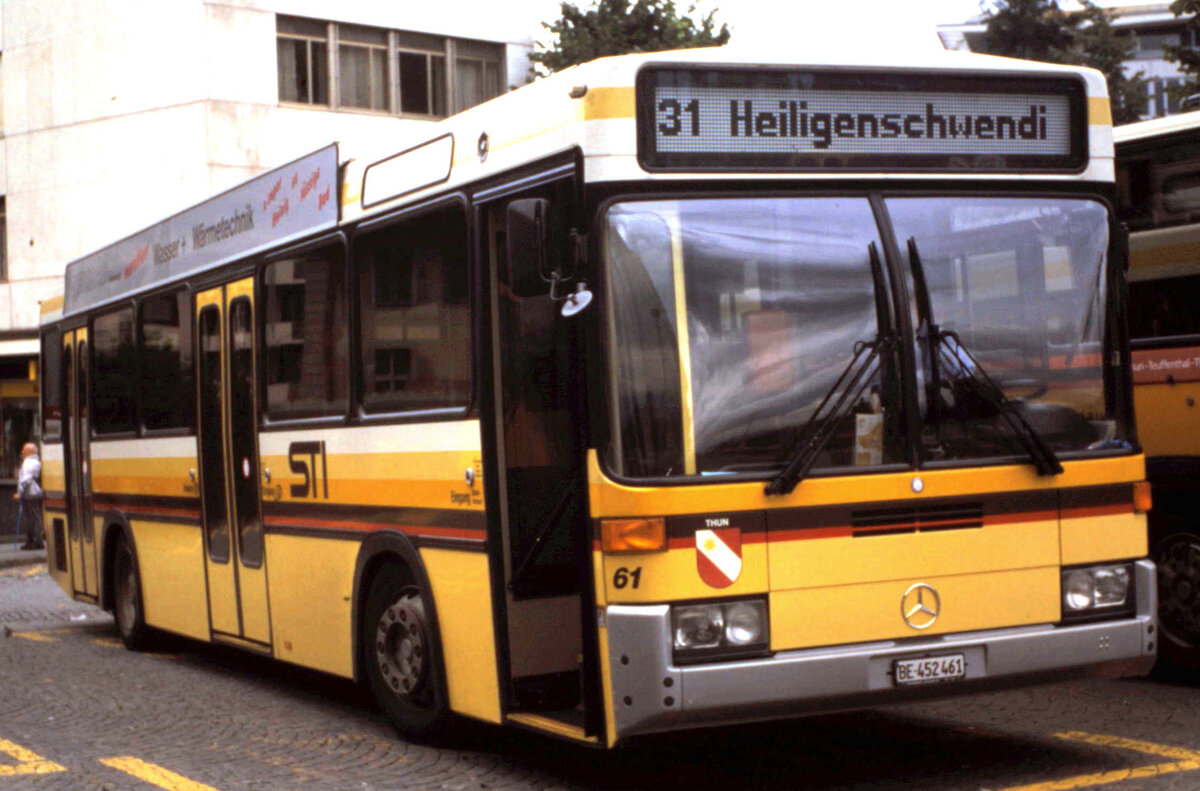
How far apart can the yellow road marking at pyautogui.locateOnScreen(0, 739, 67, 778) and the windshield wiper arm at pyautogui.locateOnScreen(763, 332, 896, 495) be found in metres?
3.99

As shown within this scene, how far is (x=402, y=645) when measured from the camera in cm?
880

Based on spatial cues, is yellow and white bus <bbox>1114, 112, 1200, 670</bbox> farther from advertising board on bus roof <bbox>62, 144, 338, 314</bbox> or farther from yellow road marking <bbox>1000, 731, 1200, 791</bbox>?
advertising board on bus roof <bbox>62, 144, 338, 314</bbox>

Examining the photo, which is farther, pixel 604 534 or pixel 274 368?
pixel 274 368

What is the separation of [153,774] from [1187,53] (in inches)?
832

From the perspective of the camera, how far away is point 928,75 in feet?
23.8

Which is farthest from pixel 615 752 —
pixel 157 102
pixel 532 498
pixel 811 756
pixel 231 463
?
pixel 157 102

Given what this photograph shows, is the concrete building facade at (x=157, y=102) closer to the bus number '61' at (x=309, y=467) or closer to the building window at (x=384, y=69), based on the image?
the building window at (x=384, y=69)

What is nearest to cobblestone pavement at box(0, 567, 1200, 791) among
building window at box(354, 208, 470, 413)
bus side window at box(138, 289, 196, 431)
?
building window at box(354, 208, 470, 413)

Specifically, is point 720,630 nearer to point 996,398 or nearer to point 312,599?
point 996,398

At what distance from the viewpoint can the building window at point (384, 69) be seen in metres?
34.2

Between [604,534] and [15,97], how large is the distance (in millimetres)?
30811

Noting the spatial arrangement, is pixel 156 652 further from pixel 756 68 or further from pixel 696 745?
pixel 756 68

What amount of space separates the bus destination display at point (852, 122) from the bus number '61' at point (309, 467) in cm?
349

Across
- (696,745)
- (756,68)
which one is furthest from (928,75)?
(696,745)
